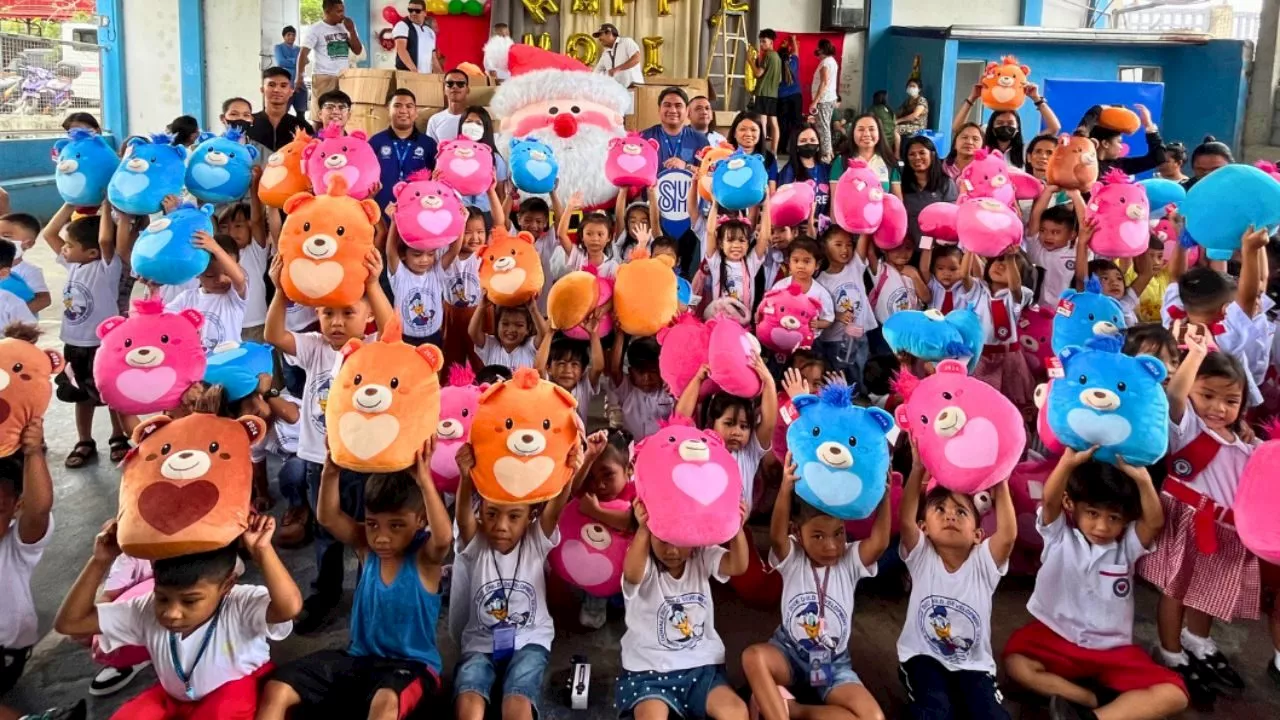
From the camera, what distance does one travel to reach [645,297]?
3.22 m

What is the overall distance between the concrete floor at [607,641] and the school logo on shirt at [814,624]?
0.29 meters

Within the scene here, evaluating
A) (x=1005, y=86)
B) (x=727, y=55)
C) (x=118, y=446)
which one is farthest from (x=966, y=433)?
(x=727, y=55)

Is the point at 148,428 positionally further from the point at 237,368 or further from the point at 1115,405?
the point at 1115,405

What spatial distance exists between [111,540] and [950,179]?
4.10 metres

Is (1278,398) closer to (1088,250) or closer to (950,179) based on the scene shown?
(1088,250)

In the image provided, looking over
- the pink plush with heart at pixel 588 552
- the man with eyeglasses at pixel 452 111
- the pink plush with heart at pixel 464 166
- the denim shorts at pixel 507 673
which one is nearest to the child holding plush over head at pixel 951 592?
the pink plush with heart at pixel 588 552

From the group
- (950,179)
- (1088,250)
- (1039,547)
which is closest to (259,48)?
(950,179)

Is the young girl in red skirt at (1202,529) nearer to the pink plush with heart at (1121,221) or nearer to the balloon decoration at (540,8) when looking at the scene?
the pink plush with heart at (1121,221)

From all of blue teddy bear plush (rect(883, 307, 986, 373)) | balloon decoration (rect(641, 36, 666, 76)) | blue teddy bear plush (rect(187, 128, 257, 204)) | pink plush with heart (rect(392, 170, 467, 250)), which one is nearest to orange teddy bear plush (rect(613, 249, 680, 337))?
pink plush with heart (rect(392, 170, 467, 250))

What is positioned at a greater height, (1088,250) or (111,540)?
(1088,250)

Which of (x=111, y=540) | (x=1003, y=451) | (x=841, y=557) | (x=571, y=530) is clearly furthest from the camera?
(x=571, y=530)

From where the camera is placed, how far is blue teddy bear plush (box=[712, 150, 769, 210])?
386 cm

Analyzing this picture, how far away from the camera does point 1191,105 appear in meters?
10.7

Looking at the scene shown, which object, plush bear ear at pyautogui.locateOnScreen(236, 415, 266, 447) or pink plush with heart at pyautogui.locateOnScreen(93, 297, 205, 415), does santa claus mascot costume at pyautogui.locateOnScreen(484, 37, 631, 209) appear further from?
plush bear ear at pyautogui.locateOnScreen(236, 415, 266, 447)
